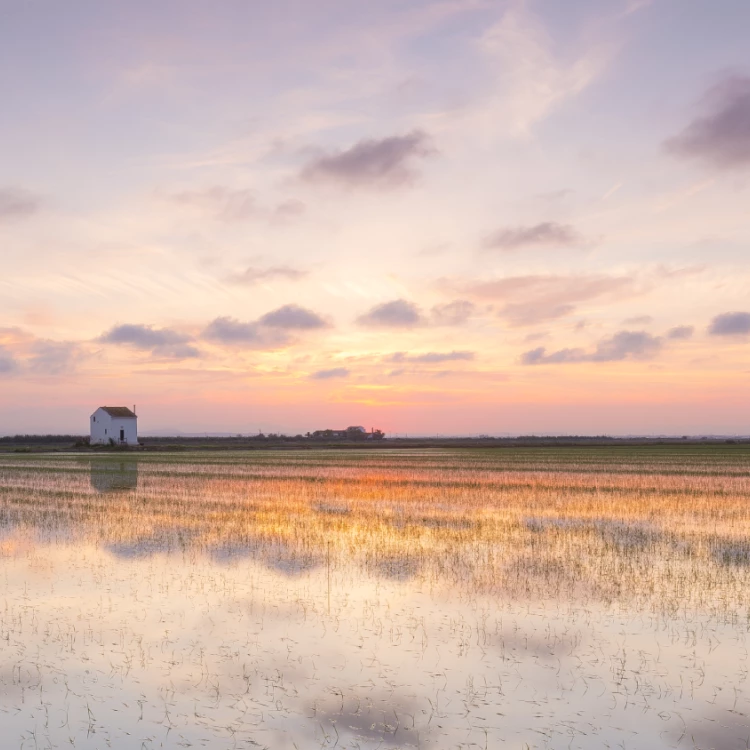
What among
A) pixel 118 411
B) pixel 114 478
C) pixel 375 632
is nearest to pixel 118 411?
pixel 118 411

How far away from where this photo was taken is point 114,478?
4234cm

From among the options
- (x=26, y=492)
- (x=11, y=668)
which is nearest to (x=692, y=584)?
(x=11, y=668)

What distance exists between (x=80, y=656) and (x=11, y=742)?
2.52 meters

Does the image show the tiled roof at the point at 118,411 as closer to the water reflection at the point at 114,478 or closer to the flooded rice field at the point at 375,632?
the water reflection at the point at 114,478

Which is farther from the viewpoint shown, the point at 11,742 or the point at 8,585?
the point at 8,585

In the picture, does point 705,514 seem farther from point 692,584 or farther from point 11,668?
point 11,668

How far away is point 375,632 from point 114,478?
116 ft

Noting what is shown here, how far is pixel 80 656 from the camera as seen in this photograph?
9758 millimetres

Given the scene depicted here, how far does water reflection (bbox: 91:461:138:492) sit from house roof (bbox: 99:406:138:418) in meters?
48.6

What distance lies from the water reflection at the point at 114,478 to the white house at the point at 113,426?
1871 inches

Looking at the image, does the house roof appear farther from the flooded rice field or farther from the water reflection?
the flooded rice field

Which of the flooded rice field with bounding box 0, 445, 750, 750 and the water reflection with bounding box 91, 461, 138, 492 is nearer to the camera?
the flooded rice field with bounding box 0, 445, 750, 750

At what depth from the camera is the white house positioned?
98500mm

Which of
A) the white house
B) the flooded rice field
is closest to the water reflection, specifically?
the flooded rice field
